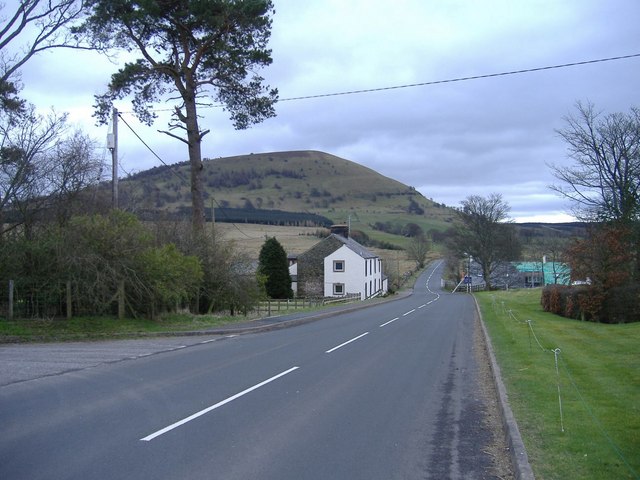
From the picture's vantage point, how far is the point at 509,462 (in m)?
6.36

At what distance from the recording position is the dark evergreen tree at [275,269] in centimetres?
5347

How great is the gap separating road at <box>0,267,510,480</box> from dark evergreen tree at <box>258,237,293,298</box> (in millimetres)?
39158

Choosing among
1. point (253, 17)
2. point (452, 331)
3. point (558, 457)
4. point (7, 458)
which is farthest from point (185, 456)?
point (253, 17)

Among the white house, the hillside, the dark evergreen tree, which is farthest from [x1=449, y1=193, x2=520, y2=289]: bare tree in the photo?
the hillside

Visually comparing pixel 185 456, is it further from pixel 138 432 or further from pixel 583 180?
pixel 583 180

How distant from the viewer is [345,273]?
6656cm

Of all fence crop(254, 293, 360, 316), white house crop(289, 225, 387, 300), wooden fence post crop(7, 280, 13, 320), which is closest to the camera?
wooden fence post crop(7, 280, 13, 320)

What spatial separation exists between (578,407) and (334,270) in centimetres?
5900

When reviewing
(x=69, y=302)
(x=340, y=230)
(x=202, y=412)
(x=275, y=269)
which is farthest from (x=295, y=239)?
(x=202, y=412)

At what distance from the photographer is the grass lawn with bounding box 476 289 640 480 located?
234 inches

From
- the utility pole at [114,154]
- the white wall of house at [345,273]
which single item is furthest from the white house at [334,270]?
the utility pole at [114,154]

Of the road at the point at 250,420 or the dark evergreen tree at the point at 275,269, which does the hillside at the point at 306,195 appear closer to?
the dark evergreen tree at the point at 275,269

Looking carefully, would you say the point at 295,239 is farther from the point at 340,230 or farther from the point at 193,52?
the point at 193,52

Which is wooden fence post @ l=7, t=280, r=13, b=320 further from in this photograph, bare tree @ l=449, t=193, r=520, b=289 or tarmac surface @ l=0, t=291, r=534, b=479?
bare tree @ l=449, t=193, r=520, b=289
